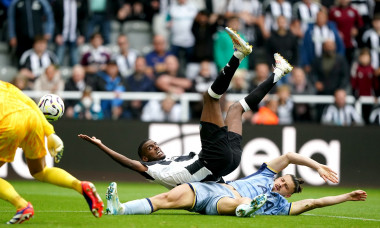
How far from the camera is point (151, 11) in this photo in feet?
66.3

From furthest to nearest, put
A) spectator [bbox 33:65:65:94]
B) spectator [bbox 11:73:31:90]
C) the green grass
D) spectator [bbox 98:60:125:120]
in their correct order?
spectator [bbox 98:60:125:120] → spectator [bbox 33:65:65:94] → spectator [bbox 11:73:31:90] → the green grass

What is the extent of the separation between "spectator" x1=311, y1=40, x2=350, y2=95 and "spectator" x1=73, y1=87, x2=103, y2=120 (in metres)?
5.49

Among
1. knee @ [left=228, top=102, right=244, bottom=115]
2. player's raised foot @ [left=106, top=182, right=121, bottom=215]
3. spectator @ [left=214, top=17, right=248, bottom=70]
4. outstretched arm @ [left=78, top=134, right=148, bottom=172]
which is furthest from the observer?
spectator @ [left=214, top=17, right=248, bottom=70]

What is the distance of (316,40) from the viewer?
19531 mm

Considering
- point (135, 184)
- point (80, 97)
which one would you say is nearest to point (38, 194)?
point (135, 184)

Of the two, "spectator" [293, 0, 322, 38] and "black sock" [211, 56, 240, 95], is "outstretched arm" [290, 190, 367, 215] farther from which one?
"spectator" [293, 0, 322, 38]

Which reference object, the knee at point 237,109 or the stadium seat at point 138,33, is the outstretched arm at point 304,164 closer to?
the knee at point 237,109

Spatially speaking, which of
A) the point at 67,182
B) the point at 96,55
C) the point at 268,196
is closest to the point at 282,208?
the point at 268,196

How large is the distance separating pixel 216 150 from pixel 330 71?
9.40 m

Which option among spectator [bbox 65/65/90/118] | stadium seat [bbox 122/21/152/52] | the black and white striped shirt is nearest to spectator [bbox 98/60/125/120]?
spectator [bbox 65/65/90/118]

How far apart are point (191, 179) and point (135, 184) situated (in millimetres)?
6396

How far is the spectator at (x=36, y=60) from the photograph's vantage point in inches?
719

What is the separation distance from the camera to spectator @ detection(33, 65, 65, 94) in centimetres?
1778

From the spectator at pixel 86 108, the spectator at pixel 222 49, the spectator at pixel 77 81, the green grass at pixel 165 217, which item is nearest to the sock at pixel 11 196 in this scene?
the green grass at pixel 165 217
